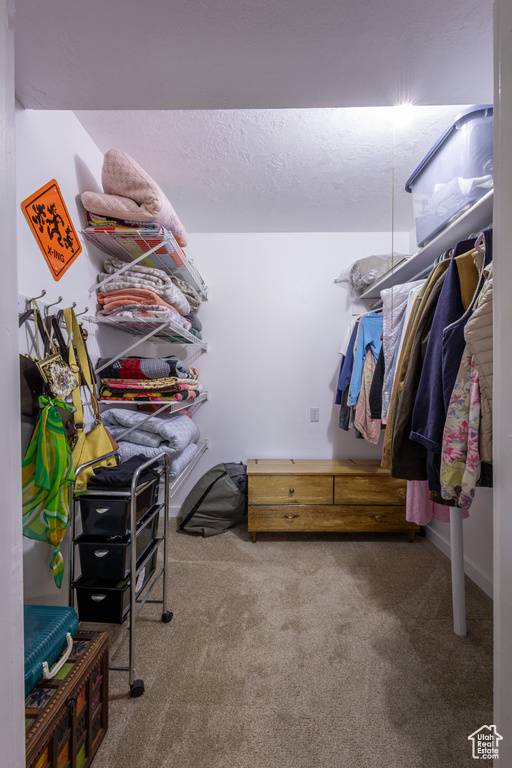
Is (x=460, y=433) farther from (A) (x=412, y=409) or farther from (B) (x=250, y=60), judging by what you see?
(B) (x=250, y=60)

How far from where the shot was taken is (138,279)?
162 centimetres

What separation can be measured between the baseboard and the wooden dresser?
0.15 metres

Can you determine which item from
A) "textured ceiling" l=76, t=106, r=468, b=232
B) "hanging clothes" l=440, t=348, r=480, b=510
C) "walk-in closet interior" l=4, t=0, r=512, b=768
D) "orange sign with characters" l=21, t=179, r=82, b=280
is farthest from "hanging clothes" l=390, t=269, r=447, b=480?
"orange sign with characters" l=21, t=179, r=82, b=280

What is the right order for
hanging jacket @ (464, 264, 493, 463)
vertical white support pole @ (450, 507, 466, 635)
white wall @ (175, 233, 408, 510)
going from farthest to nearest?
white wall @ (175, 233, 408, 510) < vertical white support pole @ (450, 507, 466, 635) < hanging jacket @ (464, 264, 493, 463)

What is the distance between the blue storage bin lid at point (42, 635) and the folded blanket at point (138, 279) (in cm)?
132

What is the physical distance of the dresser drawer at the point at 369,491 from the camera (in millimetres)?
2256

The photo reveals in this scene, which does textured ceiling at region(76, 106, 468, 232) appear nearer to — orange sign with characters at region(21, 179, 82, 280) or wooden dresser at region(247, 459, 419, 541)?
orange sign with characters at region(21, 179, 82, 280)

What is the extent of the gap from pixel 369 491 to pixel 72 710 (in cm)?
191

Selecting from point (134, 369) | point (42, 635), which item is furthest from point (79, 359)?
point (42, 635)

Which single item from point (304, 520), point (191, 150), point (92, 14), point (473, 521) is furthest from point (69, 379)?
point (473, 521)

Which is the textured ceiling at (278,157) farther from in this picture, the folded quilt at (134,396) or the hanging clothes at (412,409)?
the folded quilt at (134,396)

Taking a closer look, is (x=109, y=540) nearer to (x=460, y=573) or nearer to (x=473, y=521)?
(x=460, y=573)

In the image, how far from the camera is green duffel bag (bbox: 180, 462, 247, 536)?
7.78 ft

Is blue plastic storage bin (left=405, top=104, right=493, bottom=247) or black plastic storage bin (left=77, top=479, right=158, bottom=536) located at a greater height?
blue plastic storage bin (left=405, top=104, right=493, bottom=247)
